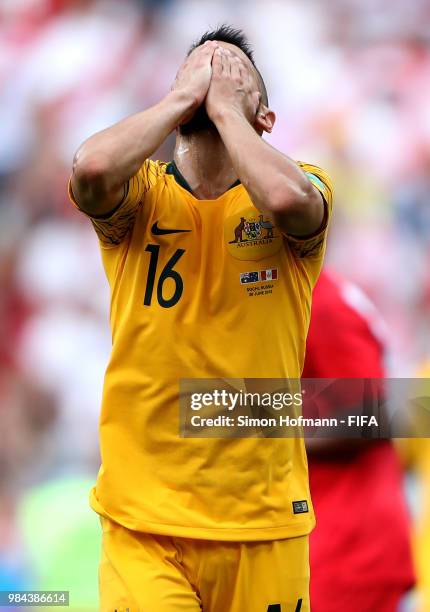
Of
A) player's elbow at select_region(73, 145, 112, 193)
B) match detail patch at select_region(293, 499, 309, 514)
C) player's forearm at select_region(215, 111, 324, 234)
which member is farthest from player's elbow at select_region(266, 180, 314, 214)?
match detail patch at select_region(293, 499, 309, 514)

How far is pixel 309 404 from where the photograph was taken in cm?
334

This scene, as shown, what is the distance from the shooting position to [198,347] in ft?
7.66

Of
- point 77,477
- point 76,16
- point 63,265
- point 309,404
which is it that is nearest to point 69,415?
point 77,477

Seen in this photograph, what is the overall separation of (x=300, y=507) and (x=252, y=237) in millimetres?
702

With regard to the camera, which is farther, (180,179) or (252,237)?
(180,179)

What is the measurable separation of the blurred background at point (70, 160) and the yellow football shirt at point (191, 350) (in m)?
2.44

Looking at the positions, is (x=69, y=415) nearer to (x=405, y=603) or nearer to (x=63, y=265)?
(x=63, y=265)

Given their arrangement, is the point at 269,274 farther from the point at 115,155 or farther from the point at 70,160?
the point at 70,160

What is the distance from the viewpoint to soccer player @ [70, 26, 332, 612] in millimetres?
2260

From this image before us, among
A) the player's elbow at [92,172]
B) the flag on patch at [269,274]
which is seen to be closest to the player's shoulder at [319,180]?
the flag on patch at [269,274]

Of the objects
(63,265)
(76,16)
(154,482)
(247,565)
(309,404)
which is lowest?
(247,565)

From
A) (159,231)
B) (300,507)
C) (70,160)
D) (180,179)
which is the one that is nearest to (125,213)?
(159,231)

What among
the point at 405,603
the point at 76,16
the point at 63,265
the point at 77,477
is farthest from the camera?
the point at 76,16

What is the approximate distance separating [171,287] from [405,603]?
79.5 inches
